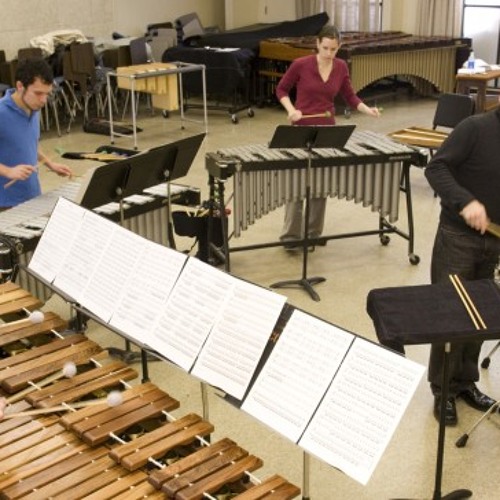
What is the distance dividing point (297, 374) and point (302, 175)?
3.58m

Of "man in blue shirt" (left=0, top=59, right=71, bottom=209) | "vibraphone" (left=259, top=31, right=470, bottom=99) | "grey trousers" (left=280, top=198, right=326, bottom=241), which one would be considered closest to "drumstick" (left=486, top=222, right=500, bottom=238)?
"man in blue shirt" (left=0, top=59, right=71, bottom=209)

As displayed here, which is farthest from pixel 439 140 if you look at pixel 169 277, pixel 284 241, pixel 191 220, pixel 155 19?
pixel 155 19

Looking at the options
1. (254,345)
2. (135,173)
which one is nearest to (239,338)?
(254,345)

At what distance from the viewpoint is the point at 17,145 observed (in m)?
5.37

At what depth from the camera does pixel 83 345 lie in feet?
12.1

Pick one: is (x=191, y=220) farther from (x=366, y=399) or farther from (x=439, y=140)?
(x=366, y=399)

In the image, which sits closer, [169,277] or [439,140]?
[169,277]

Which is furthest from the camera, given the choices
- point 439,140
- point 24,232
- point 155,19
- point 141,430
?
point 155,19

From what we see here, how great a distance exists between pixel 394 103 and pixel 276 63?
2061mm

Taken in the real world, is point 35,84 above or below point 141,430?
above

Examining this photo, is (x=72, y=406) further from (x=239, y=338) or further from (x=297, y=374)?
(x=297, y=374)

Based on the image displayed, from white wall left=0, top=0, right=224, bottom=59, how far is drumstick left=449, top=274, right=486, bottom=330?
31.6 feet

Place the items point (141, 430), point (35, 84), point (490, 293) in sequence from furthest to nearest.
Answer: point (35, 84), point (490, 293), point (141, 430)

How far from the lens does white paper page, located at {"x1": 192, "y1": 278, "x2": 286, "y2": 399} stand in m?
3.03
